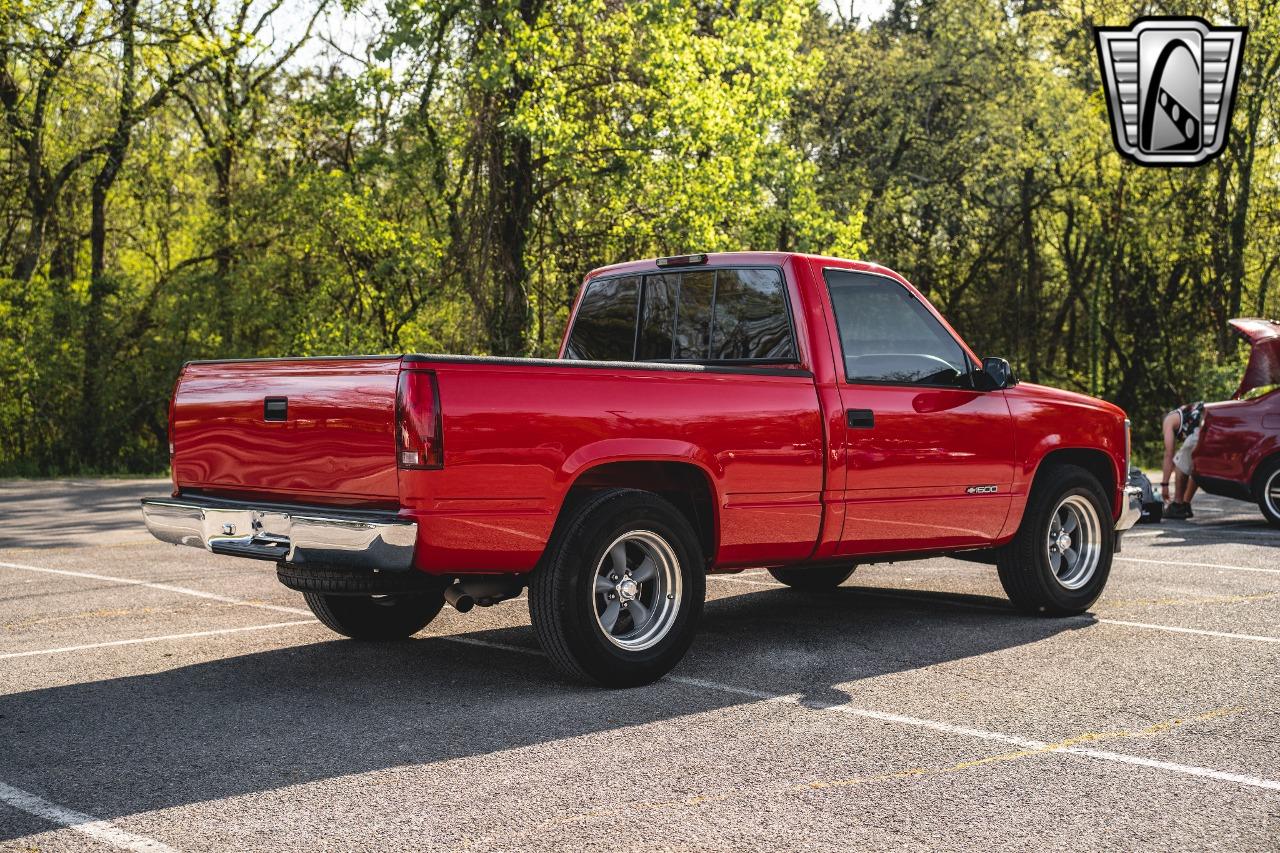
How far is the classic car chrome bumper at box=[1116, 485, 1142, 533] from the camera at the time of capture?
8.62 meters

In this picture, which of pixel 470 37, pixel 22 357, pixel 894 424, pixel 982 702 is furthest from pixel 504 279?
pixel 982 702

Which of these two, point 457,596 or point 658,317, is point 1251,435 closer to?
point 658,317

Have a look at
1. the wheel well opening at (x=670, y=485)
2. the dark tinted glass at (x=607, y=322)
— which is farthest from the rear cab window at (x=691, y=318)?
the wheel well opening at (x=670, y=485)

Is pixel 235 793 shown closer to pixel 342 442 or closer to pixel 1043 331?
pixel 342 442

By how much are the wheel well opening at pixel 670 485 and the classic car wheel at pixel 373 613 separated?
4.82ft

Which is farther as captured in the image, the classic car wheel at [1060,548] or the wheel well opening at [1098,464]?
the wheel well opening at [1098,464]

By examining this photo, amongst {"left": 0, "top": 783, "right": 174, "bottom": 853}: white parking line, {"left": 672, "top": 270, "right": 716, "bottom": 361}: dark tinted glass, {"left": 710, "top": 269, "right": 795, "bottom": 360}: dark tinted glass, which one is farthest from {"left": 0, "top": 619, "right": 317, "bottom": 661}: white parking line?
{"left": 710, "top": 269, "right": 795, "bottom": 360}: dark tinted glass

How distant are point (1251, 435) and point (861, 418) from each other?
8008 mm

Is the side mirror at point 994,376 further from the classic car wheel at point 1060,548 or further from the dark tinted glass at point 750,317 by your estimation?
the dark tinted glass at point 750,317

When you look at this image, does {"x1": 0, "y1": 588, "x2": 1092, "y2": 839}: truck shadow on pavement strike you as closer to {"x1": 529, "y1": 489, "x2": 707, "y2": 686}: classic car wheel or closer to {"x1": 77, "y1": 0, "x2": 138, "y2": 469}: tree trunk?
{"x1": 529, "y1": 489, "x2": 707, "y2": 686}: classic car wheel

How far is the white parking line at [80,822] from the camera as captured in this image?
406cm

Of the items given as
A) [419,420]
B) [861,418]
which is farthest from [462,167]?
[419,420]

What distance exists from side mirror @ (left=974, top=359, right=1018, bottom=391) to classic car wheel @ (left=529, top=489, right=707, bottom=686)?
2.27 metres

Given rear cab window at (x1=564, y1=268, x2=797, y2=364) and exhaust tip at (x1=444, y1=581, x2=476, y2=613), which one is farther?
rear cab window at (x1=564, y1=268, x2=797, y2=364)
